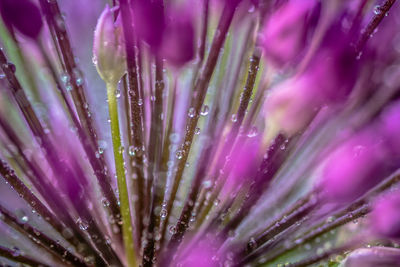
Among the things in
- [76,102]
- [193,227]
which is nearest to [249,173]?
[193,227]

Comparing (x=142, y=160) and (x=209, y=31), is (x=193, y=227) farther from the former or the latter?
(x=209, y=31)

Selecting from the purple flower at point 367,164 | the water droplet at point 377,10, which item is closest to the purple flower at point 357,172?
the purple flower at point 367,164

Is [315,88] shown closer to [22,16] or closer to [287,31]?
[287,31]

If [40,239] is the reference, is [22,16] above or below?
above

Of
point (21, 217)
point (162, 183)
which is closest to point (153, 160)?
point (162, 183)

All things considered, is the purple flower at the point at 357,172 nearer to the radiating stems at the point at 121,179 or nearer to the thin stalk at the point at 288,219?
the thin stalk at the point at 288,219
